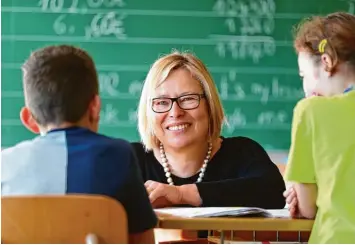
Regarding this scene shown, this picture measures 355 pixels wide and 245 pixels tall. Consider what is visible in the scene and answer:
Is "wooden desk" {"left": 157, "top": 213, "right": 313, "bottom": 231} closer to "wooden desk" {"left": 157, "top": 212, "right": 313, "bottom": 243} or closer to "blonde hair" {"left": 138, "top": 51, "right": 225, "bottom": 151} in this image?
"wooden desk" {"left": 157, "top": 212, "right": 313, "bottom": 243}

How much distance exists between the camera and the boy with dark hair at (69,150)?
5.32 ft

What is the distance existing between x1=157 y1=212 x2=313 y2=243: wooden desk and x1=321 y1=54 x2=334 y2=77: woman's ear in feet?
1.23

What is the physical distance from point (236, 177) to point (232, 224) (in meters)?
0.80

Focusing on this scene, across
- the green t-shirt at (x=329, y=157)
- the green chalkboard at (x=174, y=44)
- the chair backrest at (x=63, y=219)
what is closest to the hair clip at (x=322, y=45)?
the green t-shirt at (x=329, y=157)

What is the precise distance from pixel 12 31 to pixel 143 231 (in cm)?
269

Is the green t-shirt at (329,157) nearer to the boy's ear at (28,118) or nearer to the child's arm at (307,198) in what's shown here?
the child's arm at (307,198)

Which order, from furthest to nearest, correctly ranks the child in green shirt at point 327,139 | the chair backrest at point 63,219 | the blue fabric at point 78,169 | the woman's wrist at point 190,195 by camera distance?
1. the woman's wrist at point 190,195
2. the child in green shirt at point 327,139
3. the blue fabric at point 78,169
4. the chair backrest at point 63,219

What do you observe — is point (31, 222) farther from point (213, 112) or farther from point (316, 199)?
point (213, 112)

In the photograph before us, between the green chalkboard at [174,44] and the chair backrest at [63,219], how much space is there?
8.70 ft

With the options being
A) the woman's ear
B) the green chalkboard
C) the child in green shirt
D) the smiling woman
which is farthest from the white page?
the green chalkboard

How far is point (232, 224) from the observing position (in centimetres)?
178

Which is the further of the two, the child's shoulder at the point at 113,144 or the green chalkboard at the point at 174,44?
the green chalkboard at the point at 174,44

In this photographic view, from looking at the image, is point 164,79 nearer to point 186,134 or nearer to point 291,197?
point 186,134

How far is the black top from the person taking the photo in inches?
90.1
